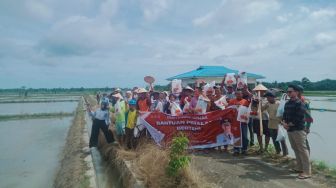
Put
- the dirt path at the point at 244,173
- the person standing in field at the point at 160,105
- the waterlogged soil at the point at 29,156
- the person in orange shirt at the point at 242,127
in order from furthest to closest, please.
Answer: the waterlogged soil at the point at 29,156, the person standing in field at the point at 160,105, the person in orange shirt at the point at 242,127, the dirt path at the point at 244,173

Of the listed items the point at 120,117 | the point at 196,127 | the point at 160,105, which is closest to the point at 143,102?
the point at 160,105

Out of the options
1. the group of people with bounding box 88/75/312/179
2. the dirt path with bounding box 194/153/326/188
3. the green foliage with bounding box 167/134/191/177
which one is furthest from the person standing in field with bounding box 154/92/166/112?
the green foliage with bounding box 167/134/191/177

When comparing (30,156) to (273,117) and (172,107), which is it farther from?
(273,117)

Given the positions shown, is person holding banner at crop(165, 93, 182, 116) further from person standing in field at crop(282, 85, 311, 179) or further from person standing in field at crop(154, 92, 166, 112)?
person standing in field at crop(282, 85, 311, 179)

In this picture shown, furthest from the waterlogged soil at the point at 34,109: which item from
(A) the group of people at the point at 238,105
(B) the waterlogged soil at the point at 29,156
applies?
(A) the group of people at the point at 238,105

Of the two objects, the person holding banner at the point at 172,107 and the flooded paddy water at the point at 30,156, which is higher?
the person holding banner at the point at 172,107

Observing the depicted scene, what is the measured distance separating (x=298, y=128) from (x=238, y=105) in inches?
80.2

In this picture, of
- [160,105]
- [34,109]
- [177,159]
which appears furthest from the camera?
[34,109]

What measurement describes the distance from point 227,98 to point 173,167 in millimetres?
4236

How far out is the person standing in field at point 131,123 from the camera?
916cm

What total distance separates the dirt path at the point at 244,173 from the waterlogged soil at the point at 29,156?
15.9ft

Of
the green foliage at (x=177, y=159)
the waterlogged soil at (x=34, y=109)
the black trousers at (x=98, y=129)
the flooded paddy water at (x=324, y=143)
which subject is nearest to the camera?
the green foliage at (x=177, y=159)

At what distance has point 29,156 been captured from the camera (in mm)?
13508

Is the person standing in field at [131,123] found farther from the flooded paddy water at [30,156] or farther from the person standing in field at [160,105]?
the flooded paddy water at [30,156]
